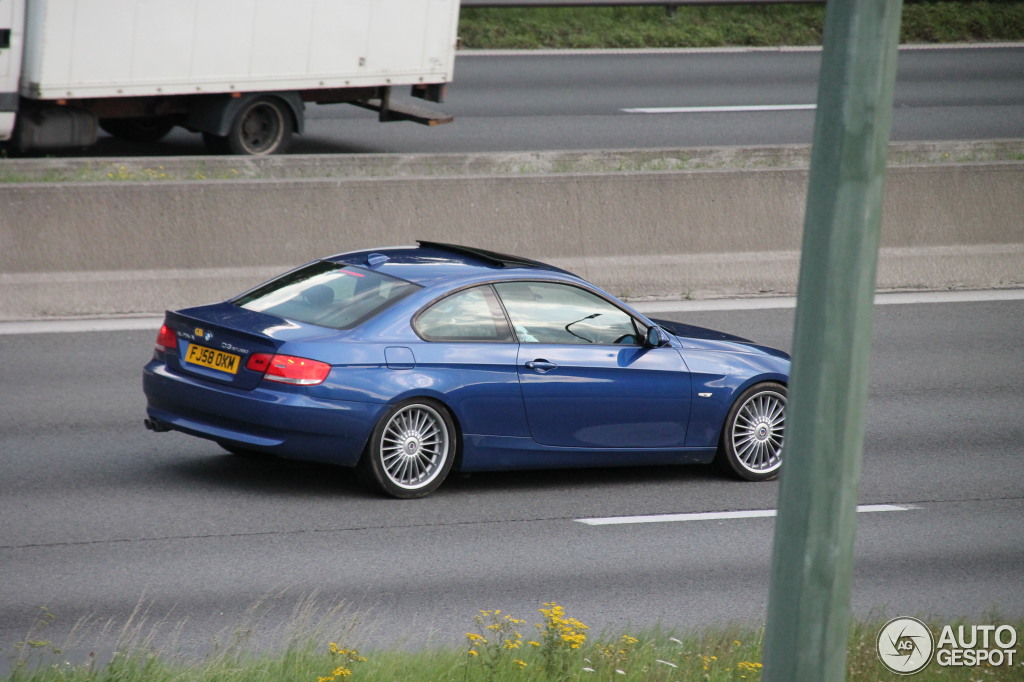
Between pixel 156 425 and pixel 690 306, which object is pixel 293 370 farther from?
pixel 690 306

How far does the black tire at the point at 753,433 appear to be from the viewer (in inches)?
389

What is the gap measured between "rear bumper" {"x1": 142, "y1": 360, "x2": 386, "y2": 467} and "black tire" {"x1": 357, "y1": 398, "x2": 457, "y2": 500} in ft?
0.40

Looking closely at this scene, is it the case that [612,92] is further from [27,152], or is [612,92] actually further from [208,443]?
[208,443]

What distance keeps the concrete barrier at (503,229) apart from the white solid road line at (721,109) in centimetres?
→ 763

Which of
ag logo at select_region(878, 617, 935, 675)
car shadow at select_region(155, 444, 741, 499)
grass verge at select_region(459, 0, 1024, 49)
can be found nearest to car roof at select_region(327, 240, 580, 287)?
car shadow at select_region(155, 444, 741, 499)

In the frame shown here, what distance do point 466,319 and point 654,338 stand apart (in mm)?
1320

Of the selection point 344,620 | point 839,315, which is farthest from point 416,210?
point 839,315

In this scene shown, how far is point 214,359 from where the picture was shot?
343 inches

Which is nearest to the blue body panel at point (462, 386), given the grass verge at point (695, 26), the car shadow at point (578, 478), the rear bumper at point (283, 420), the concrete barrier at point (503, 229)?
the rear bumper at point (283, 420)

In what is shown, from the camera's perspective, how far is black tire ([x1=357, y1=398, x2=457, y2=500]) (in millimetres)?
8719

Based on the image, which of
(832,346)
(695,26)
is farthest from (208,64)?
(832,346)

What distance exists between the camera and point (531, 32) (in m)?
27.9

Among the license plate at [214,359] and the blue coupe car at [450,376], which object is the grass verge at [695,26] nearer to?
the blue coupe car at [450,376]

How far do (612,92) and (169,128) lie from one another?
810 centimetres
